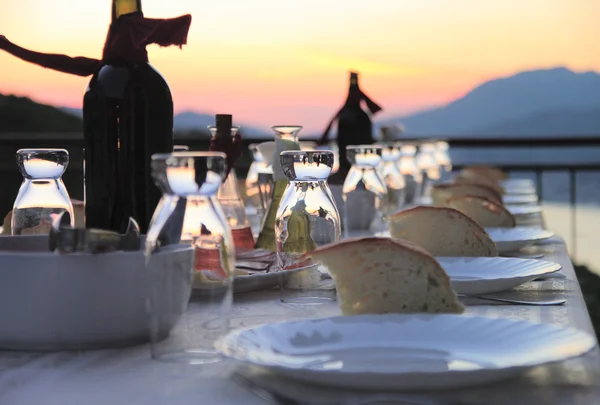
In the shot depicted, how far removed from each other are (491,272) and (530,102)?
43.7 ft

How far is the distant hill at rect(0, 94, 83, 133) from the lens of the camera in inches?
754

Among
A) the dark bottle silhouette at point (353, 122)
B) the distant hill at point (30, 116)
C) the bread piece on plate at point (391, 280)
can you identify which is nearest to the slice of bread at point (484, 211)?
the dark bottle silhouette at point (353, 122)

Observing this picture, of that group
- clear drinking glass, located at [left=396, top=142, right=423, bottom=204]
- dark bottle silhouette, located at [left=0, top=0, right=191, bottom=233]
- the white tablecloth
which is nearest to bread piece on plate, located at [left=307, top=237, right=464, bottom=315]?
the white tablecloth

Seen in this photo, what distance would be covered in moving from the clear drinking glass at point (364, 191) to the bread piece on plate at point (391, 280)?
114 centimetres

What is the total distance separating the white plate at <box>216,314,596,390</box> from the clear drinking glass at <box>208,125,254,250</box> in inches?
29.8

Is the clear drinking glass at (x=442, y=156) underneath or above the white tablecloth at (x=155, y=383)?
above

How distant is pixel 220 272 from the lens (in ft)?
2.68

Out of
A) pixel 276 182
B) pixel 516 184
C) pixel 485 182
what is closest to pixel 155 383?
pixel 276 182

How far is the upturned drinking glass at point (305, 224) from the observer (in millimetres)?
1162

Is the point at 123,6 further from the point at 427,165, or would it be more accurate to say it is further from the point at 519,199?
the point at 427,165

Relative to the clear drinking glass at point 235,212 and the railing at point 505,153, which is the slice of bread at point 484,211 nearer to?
the clear drinking glass at point 235,212

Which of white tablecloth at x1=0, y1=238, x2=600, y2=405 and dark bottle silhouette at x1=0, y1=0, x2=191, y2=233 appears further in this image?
dark bottle silhouette at x1=0, y1=0, x2=191, y2=233

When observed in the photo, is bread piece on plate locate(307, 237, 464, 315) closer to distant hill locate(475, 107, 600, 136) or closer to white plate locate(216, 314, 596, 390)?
white plate locate(216, 314, 596, 390)

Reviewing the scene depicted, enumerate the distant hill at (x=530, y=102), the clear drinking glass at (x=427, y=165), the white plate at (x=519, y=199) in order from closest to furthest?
the white plate at (x=519, y=199) < the clear drinking glass at (x=427, y=165) < the distant hill at (x=530, y=102)
